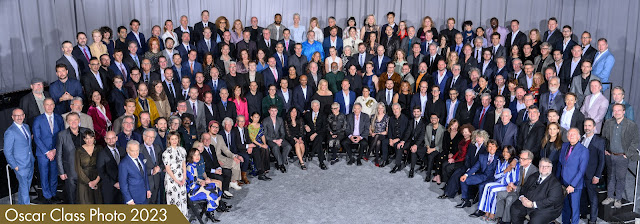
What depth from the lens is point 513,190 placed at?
6.83 metres

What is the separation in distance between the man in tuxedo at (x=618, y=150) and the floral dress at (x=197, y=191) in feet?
14.7

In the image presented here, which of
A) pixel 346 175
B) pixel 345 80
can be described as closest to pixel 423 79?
pixel 345 80

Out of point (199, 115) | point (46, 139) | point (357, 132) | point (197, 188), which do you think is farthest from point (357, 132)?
point (46, 139)

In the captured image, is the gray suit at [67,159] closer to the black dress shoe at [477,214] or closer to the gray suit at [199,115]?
the gray suit at [199,115]

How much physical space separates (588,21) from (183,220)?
27.4 feet

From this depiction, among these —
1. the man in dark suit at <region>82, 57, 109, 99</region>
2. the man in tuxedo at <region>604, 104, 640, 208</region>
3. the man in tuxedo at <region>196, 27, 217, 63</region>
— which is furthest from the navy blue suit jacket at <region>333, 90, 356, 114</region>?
the man in tuxedo at <region>604, 104, 640, 208</region>

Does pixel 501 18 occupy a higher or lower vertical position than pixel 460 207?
higher

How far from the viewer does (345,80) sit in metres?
9.22

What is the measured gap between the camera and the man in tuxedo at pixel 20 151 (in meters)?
6.70

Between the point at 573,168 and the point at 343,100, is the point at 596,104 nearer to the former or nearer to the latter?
the point at 573,168

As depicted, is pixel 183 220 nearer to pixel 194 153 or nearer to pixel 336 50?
pixel 194 153

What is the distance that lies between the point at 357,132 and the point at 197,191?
3.06 m

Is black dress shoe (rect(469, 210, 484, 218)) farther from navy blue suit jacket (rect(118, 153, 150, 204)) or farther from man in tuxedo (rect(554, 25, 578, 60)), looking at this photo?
navy blue suit jacket (rect(118, 153, 150, 204))

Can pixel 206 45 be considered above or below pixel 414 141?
above
